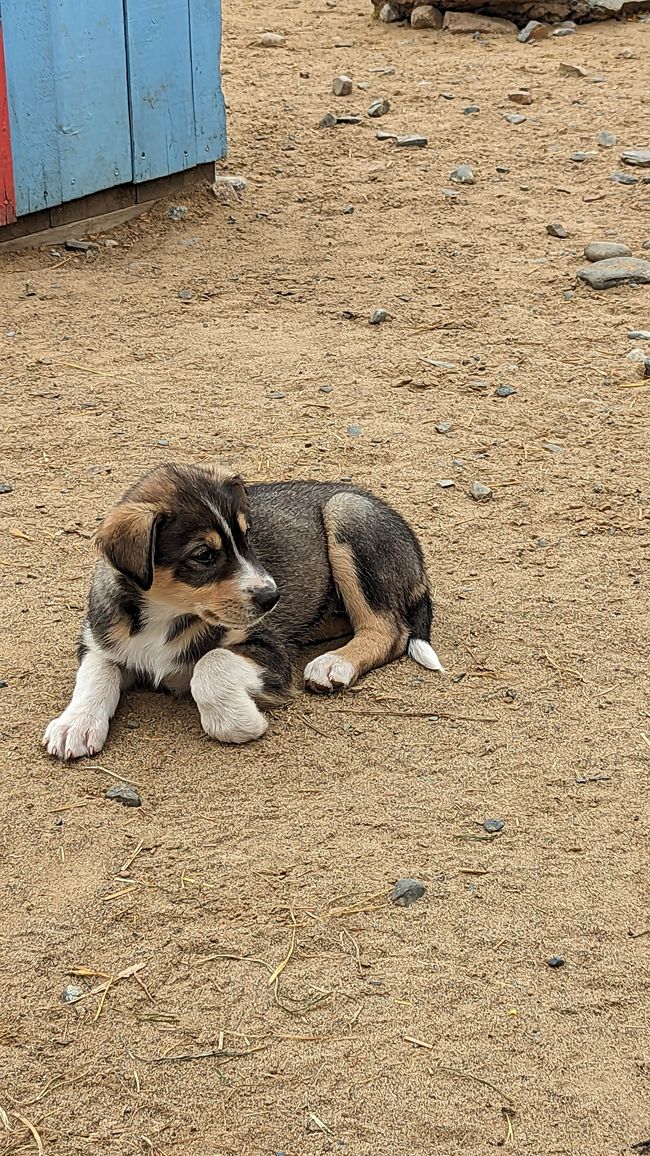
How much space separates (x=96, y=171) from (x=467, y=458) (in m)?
3.68

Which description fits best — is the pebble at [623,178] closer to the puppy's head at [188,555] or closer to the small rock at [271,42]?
the small rock at [271,42]

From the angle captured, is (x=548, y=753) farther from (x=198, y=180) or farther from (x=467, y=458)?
(x=198, y=180)

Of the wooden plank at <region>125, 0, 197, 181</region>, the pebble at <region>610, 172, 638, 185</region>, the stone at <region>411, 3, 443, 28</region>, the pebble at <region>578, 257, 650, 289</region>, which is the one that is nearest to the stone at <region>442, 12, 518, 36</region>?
the stone at <region>411, 3, 443, 28</region>

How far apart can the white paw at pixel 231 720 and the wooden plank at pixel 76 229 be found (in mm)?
5077

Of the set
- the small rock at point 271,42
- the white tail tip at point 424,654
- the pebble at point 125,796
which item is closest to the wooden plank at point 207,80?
the small rock at point 271,42

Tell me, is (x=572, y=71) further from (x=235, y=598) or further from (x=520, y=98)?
(x=235, y=598)

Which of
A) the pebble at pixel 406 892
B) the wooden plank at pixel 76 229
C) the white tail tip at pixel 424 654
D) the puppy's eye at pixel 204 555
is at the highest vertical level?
the puppy's eye at pixel 204 555

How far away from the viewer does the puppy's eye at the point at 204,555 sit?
4488 mm

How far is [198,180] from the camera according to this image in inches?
385

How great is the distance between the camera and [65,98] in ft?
28.1

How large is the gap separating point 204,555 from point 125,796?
0.79 m

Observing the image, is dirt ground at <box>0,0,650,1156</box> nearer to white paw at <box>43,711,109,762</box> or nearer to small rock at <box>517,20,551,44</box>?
white paw at <box>43,711,109,762</box>

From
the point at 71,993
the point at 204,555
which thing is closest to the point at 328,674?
the point at 204,555

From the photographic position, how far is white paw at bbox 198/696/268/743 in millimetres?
4531
